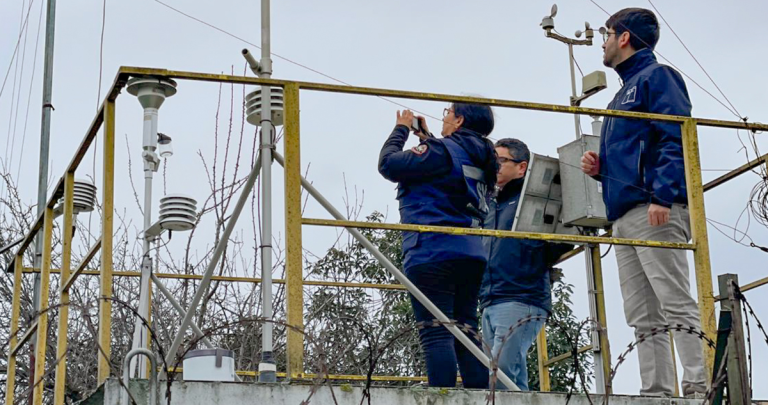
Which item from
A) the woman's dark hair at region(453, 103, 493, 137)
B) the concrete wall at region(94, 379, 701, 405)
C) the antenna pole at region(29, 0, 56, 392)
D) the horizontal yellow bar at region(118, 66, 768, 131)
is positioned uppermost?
the antenna pole at region(29, 0, 56, 392)

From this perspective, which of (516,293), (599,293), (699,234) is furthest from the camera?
(599,293)

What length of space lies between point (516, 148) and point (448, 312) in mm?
1474

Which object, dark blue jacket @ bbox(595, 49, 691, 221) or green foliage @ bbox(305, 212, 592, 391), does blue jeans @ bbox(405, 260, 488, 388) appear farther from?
green foliage @ bbox(305, 212, 592, 391)

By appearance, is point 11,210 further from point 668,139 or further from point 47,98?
point 668,139

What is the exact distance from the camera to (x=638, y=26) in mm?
→ 7176

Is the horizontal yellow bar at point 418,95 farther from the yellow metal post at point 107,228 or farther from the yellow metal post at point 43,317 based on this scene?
the yellow metal post at point 43,317

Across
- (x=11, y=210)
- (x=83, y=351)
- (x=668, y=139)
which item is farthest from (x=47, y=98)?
(x=668, y=139)

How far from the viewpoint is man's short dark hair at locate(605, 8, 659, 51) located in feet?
23.4

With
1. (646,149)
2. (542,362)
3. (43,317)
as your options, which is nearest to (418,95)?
(646,149)

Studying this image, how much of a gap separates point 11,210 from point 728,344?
1581cm

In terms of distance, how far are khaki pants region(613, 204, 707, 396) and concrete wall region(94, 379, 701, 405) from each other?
0.52 m

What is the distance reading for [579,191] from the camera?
24.0ft

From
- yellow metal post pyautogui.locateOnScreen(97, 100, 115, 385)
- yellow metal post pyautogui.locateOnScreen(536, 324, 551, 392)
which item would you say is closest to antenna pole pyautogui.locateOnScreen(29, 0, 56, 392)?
yellow metal post pyautogui.locateOnScreen(536, 324, 551, 392)

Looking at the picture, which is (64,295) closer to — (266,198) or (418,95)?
(266,198)
